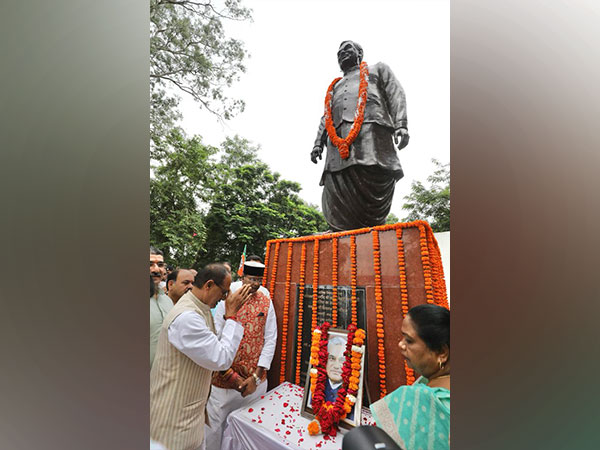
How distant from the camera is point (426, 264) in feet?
6.16

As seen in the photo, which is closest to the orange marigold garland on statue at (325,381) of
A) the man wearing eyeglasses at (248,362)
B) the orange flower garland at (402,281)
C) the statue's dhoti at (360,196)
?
the orange flower garland at (402,281)

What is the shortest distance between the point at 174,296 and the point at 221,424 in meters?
1.23

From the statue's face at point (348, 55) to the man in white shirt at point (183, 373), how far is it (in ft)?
9.58

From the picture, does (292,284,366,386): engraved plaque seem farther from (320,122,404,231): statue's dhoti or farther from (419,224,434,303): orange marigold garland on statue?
(320,122,404,231): statue's dhoti

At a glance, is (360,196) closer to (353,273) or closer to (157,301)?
(353,273)

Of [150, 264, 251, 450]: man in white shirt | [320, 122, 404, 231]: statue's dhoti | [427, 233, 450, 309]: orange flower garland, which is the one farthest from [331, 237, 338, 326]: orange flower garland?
[150, 264, 251, 450]: man in white shirt

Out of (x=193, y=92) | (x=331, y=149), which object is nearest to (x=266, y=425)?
(x=331, y=149)

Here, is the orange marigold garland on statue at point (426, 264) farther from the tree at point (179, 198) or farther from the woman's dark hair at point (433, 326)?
the tree at point (179, 198)

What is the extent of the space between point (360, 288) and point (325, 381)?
79 cm

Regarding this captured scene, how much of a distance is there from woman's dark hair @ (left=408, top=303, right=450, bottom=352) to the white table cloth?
1010 millimetres

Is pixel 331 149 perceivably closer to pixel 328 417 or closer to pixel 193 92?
pixel 193 92

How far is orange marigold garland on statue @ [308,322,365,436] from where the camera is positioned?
74.0 inches

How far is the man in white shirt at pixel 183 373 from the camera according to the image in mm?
1626
